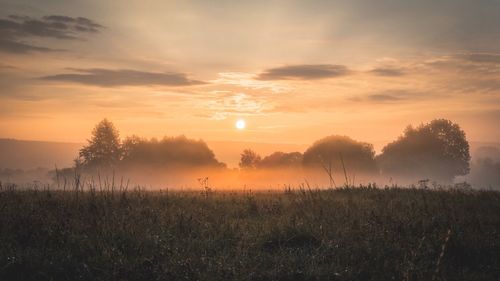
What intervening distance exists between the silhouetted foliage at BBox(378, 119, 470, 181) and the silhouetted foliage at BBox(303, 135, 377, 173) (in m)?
5.82

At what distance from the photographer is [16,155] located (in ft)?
637

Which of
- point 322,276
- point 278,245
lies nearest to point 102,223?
A: point 278,245

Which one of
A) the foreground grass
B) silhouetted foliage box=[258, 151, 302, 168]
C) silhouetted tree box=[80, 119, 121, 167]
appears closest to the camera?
the foreground grass

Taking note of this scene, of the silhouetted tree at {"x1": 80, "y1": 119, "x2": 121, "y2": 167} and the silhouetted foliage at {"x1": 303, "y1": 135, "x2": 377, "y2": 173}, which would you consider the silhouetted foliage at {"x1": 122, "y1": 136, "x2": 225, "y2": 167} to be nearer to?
the silhouetted tree at {"x1": 80, "y1": 119, "x2": 121, "y2": 167}

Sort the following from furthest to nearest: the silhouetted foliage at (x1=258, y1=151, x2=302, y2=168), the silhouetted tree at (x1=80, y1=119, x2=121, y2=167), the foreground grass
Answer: the silhouetted foliage at (x1=258, y1=151, x2=302, y2=168), the silhouetted tree at (x1=80, y1=119, x2=121, y2=167), the foreground grass

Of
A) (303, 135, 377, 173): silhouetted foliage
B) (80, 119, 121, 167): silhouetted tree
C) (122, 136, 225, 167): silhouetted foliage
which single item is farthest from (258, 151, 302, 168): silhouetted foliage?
(80, 119, 121, 167): silhouetted tree

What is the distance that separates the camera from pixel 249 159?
3610 inches

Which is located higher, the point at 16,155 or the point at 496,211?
the point at 16,155

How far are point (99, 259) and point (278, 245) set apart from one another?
3194mm

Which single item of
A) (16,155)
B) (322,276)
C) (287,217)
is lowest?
(322,276)

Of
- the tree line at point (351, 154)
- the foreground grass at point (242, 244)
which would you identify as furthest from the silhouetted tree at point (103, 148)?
the foreground grass at point (242, 244)

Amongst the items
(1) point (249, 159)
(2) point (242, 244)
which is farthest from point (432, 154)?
(2) point (242, 244)

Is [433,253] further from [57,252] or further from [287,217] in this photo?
[57,252]

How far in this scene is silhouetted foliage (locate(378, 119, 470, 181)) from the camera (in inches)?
3268
